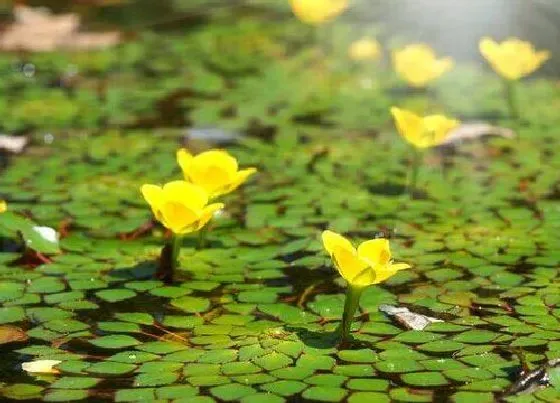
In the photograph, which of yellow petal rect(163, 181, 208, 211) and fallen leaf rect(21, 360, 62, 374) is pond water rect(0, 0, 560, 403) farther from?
yellow petal rect(163, 181, 208, 211)

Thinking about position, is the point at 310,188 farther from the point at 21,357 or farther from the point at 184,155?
the point at 21,357

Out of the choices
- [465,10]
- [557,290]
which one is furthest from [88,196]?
[465,10]

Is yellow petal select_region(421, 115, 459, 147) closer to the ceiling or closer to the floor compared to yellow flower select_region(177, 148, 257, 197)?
closer to the ceiling

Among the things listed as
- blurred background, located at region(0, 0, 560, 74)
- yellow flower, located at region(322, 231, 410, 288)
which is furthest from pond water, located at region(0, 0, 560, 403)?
blurred background, located at region(0, 0, 560, 74)

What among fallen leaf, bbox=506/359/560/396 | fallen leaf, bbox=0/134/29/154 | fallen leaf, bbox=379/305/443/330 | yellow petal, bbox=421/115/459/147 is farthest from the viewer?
fallen leaf, bbox=0/134/29/154

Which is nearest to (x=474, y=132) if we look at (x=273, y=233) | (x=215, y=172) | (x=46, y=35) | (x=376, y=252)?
(x=273, y=233)

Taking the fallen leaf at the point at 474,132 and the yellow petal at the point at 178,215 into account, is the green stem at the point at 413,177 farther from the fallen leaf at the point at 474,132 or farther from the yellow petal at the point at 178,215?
the yellow petal at the point at 178,215
